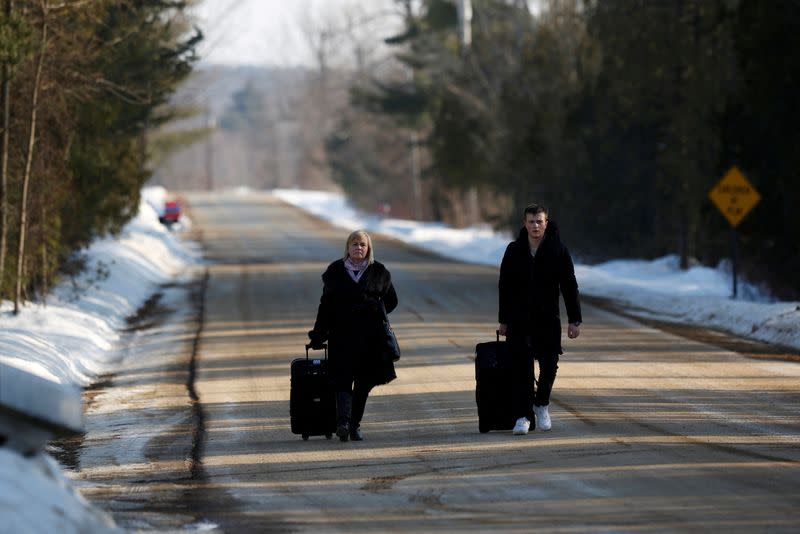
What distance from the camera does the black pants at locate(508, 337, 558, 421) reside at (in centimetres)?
1249

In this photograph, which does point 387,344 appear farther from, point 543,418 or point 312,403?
point 543,418

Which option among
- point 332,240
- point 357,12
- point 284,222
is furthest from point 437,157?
point 357,12

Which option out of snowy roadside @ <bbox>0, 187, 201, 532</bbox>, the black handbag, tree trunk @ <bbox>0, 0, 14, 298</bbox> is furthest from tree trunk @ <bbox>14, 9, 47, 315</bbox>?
the black handbag

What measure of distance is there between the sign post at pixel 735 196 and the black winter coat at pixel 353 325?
1440 cm

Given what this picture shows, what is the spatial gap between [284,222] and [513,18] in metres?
21.1

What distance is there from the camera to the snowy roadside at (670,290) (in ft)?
72.9

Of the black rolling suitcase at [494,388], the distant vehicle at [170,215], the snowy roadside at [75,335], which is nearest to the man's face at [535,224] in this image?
the black rolling suitcase at [494,388]

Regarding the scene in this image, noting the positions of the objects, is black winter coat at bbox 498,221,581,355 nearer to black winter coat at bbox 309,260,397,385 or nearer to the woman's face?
black winter coat at bbox 309,260,397,385

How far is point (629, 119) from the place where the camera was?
127 ft

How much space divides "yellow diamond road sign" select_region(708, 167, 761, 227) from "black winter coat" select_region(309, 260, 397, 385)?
1441 cm

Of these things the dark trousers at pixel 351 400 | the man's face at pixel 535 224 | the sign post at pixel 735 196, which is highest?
the sign post at pixel 735 196

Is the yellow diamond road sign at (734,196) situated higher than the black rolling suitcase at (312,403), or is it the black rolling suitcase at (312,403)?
the yellow diamond road sign at (734,196)

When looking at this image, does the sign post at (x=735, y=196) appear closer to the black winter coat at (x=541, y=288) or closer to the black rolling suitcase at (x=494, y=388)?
the black winter coat at (x=541, y=288)

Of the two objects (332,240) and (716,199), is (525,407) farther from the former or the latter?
(332,240)
